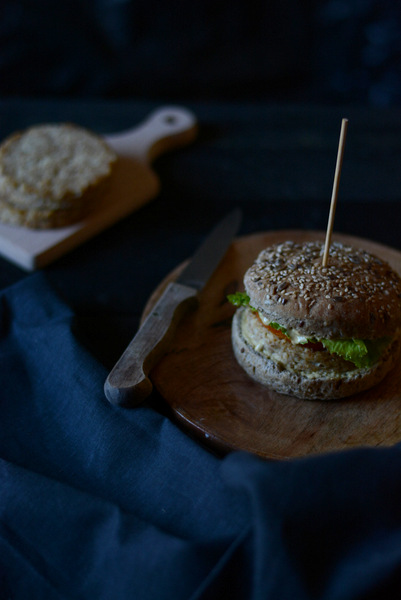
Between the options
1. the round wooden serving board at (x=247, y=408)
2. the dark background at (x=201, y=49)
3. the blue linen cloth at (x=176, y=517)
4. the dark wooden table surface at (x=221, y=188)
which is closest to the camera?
the blue linen cloth at (x=176, y=517)

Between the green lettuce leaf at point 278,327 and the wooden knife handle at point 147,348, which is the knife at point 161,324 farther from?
the green lettuce leaf at point 278,327

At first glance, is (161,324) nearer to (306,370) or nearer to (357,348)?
(306,370)

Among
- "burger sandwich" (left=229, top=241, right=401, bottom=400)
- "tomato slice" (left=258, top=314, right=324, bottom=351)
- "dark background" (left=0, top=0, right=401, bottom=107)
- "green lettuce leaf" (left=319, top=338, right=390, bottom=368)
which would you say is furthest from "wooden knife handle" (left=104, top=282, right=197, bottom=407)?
"dark background" (left=0, top=0, right=401, bottom=107)

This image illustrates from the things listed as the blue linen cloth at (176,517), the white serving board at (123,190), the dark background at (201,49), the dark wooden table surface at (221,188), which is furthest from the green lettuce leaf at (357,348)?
the dark background at (201,49)

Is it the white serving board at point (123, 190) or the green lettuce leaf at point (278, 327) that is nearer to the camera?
the green lettuce leaf at point (278, 327)

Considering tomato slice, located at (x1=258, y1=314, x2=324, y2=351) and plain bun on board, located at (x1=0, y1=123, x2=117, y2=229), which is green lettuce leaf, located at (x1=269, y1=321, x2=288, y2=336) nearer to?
tomato slice, located at (x1=258, y1=314, x2=324, y2=351)

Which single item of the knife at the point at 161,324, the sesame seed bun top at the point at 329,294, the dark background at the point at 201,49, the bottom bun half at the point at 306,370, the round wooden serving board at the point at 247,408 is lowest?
the round wooden serving board at the point at 247,408

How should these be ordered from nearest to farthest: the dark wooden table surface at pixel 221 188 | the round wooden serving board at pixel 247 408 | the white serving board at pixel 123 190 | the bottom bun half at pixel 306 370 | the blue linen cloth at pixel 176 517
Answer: the blue linen cloth at pixel 176 517
the round wooden serving board at pixel 247 408
the bottom bun half at pixel 306 370
the dark wooden table surface at pixel 221 188
the white serving board at pixel 123 190

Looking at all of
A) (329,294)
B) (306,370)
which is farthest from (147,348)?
(329,294)

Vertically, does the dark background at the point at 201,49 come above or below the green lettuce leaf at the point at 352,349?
above
